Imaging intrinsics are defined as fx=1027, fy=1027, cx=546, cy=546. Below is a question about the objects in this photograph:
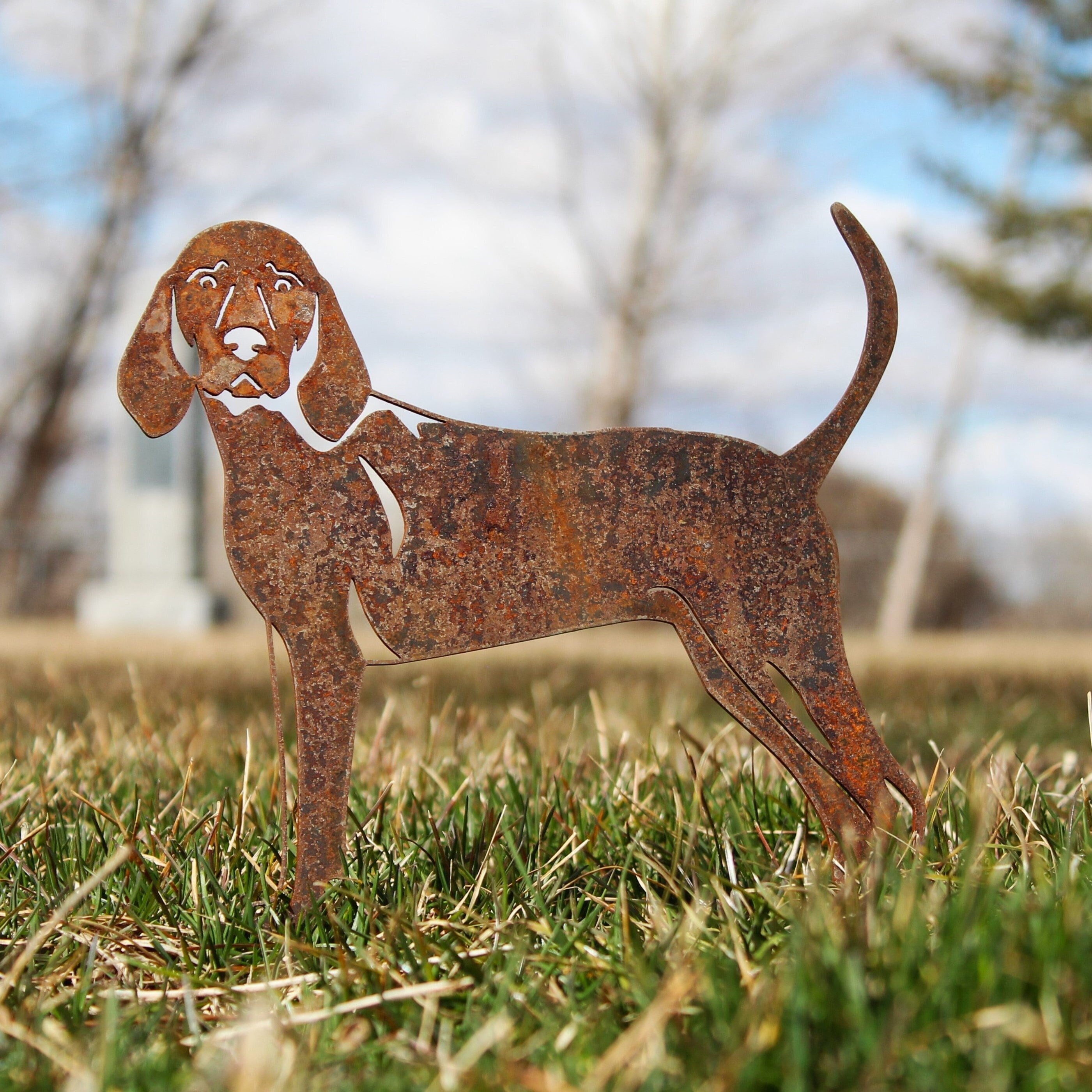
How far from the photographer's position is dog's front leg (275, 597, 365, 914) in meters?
1.70

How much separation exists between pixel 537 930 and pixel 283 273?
1.14m

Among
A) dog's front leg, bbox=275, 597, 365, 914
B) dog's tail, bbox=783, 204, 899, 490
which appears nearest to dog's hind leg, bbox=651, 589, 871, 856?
dog's tail, bbox=783, 204, 899, 490

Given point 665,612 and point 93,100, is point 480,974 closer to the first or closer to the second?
point 665,612

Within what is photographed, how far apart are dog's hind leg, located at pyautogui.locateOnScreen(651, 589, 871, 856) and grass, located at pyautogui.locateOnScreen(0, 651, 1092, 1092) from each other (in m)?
0.08

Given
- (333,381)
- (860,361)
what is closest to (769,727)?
(860,361)

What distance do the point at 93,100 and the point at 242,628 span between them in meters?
5.32

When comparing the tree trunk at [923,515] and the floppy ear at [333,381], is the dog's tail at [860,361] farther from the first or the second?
the tree trunk at [923,515]

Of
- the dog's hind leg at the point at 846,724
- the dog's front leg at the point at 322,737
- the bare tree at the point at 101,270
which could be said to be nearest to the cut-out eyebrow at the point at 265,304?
the dog's front leg at the point at 322,737

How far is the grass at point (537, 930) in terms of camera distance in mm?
1123

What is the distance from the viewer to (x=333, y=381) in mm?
1743

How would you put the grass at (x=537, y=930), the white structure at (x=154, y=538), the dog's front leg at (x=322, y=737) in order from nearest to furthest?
the grass at (x=537, y=930), the dog's front leg at (x=322, y=737), the white structure at (x=154, y=538)

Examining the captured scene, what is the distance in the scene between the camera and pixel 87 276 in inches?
434

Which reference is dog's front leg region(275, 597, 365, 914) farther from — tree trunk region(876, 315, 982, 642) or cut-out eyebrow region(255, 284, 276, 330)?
tree trunk region(876, 315, 982, 642)

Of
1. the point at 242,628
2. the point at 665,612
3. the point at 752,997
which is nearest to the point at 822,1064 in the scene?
the point at 752,997
